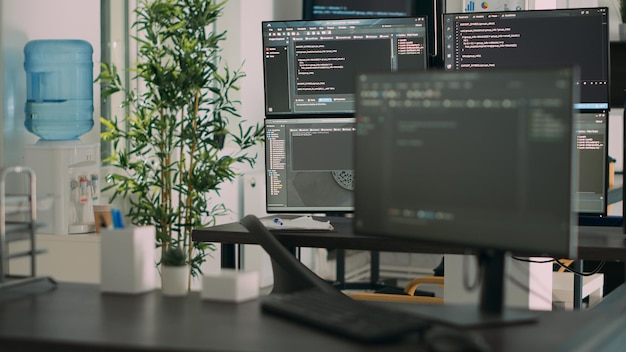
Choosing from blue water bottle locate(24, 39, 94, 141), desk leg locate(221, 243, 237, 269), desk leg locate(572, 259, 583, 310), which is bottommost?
desk leg locate(572, 259, 583, 310)

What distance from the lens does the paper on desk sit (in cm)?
333

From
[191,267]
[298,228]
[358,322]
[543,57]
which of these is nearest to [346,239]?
[298,228]

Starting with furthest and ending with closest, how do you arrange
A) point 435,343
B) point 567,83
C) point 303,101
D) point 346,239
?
point 303,101 < point 346,239 < point 567,83 < point 435,343

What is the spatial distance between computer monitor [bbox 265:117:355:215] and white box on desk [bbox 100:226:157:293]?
1386mm

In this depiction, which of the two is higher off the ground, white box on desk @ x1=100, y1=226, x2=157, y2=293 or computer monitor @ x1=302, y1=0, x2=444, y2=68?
computer monitor @ x1=302, y1=0, x2=444, y2=68

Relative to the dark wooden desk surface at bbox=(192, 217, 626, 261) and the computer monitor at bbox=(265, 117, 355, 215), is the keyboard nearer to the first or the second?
the dark wooden desk surface at bbox=(192, 217, 626, 261)

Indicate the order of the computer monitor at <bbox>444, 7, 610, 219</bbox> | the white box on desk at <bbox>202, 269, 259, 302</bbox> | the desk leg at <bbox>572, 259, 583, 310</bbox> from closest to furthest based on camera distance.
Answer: the white box on desk at <bbox>202, 269, 259, 302</bbox>, the computer monitor at <bbox>444, 7, 610, 219</bbox>, the desk leg at <bbox>572, 259, 583, 310</bbox>

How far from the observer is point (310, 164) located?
349 centimetres

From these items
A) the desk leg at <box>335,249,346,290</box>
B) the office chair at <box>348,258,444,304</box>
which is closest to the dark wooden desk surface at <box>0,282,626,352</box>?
the office chair at <box>348,258,444,304</box>

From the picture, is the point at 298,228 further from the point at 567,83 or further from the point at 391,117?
the point at 567,83

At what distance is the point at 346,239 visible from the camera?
10.4 ft

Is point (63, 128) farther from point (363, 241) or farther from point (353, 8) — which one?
point (353, 8)

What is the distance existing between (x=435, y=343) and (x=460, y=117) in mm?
470

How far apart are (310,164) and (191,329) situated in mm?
1778
